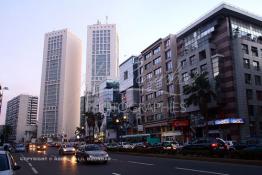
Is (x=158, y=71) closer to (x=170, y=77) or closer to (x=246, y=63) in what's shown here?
(x=170, y=77)

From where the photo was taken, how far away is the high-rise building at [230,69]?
54.6 metres

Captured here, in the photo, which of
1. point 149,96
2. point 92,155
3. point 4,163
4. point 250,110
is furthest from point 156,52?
point 4,163

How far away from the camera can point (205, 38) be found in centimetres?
6197

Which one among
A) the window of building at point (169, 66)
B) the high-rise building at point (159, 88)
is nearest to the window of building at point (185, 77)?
the high-rise building at point (159, 88)

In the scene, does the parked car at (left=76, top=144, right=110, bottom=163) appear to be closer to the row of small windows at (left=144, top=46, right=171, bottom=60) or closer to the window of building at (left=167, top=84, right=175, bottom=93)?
the window of building at (left=167, top=84, right=175, bottom=93)

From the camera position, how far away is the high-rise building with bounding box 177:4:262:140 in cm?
5456

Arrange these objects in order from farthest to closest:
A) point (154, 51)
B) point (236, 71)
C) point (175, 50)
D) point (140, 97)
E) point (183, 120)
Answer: point (140, 97), point (154, 51), point (175, 50), point (183, 120), point (236, 71)

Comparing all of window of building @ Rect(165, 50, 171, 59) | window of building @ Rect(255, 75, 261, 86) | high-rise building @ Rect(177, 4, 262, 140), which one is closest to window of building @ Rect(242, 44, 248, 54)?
high-rise building @ Rect(177, 4, 262, 140)

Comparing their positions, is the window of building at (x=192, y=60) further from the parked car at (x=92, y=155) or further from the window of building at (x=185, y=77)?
the parked car at (x=92, y=155)

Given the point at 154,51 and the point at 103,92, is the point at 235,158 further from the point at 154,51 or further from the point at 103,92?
the point at 103,92

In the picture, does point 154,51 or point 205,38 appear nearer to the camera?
point 205,38

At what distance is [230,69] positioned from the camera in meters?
55.8

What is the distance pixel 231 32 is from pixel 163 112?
2782 cm

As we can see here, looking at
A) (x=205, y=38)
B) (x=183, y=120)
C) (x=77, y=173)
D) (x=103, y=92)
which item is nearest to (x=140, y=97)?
(x=183, y=120)
